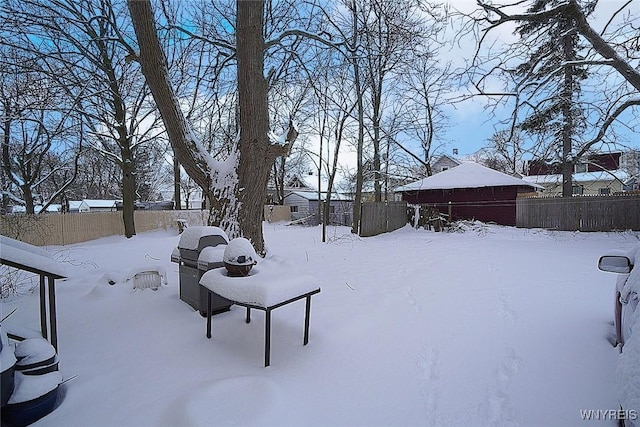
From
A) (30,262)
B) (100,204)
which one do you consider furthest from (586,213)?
(100,204)

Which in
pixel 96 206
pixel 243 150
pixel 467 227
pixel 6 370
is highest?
pixel 243 150

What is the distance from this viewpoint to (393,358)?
2596 mm

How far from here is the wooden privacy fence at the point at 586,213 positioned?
11.6m

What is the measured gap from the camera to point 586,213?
12.2 m

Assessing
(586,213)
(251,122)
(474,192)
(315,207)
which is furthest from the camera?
(315,207)

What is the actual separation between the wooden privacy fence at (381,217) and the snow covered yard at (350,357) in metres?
8.01

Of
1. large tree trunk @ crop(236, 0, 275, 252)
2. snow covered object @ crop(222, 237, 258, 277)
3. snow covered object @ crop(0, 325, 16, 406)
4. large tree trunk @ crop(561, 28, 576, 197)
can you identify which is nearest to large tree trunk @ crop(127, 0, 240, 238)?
large tree trunk @ crop(236, 0, 275, 252)

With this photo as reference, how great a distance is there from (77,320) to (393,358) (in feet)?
10.2

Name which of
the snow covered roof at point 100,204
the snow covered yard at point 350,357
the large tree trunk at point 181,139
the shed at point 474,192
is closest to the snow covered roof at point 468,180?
the shed at point 474,192

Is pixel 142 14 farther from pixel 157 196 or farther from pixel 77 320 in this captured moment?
pixel 157 196

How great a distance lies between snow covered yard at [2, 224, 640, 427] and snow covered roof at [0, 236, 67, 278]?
0.77m

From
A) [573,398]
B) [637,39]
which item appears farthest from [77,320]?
[637,39]

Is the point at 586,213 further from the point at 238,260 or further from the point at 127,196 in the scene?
the point at 127,196

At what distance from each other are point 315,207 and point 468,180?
586 inches
